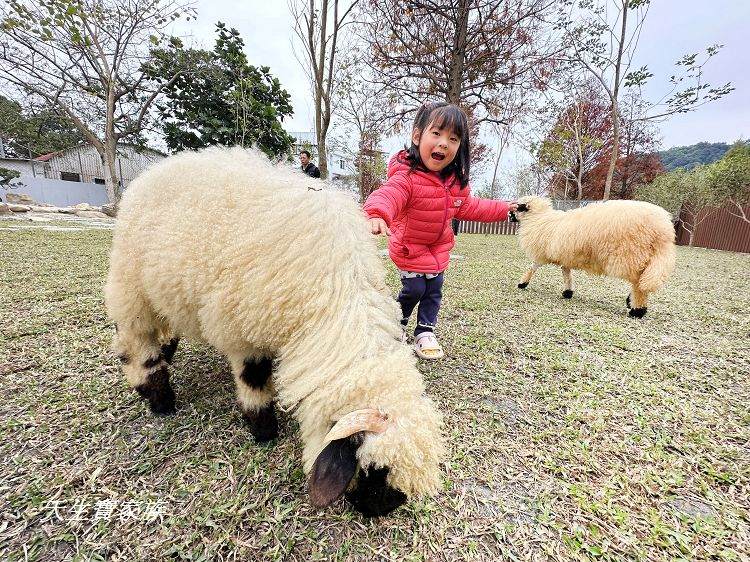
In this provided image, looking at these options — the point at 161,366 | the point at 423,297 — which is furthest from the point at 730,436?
the point at 161,366

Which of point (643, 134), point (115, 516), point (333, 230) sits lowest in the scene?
point (115, 516)

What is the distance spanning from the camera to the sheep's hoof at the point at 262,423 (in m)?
1.99

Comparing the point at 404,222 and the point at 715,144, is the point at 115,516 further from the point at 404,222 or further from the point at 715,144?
the point at 715,144

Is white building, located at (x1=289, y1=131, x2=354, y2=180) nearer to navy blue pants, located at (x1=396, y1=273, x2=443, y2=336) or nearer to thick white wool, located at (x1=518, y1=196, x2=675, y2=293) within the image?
thick white wool, located at (x1=518, y1=196, x2=675, y2=293)

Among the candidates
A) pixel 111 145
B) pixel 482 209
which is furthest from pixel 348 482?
pixel 111 145

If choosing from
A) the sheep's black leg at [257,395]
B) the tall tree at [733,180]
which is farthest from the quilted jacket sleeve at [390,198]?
the tall tree at [733,180]

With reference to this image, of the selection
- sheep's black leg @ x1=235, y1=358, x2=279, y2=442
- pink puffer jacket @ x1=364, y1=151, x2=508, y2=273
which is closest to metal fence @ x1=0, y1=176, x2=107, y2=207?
pink puffer jacket @ x1=364, y1=151, x2=508, y2=273

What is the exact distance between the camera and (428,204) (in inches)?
121

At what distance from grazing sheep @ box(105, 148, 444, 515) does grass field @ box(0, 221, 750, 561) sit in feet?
A: 0.89

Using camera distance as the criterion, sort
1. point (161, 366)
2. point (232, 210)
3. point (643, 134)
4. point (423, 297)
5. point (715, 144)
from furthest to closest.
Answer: point (715, 144) → point (643, 134) → point (423, 297) → point (161, 366) → point (232, 210)

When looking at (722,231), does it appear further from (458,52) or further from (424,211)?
(424,211)

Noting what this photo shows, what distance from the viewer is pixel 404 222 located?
3229mm

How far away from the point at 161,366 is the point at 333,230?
1594mm

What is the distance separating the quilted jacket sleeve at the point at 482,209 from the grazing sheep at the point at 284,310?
172cm
